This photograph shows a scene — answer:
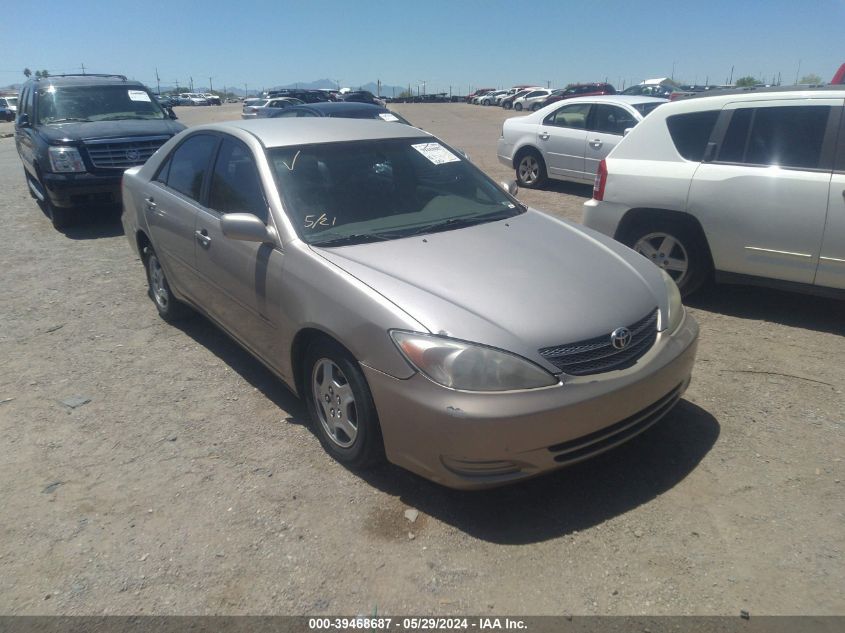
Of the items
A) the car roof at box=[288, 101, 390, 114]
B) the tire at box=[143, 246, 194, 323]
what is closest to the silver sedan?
the tire at box=[143, 246, 194, 323]

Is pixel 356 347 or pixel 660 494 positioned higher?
pixel 356 347

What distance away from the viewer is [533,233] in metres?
3.74

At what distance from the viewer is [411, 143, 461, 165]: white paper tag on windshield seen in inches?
169

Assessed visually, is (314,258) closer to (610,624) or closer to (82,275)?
(610,624)

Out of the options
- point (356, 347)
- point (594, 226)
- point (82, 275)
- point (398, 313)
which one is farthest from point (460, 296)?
point (82, 275)

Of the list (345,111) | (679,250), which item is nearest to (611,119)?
(345,111)

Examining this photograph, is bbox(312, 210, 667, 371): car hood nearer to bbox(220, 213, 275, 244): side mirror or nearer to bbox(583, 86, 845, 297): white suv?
bbox(220, 213, 275, 244): side mirror

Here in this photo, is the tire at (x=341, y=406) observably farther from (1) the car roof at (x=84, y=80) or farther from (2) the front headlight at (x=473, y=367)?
(1) the car roof at (x=84, y=80)

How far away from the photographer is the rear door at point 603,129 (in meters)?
9.94

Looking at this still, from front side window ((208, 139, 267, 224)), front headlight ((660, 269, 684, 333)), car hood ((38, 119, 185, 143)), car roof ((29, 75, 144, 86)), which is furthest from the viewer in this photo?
car roof ((29, 75, 144, 86))

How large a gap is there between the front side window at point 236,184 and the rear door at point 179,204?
169 mm

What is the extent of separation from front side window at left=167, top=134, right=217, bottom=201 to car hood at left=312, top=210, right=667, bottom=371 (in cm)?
161

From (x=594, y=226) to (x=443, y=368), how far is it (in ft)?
11.9

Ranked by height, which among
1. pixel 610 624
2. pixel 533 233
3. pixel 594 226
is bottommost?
pixel 610 624
